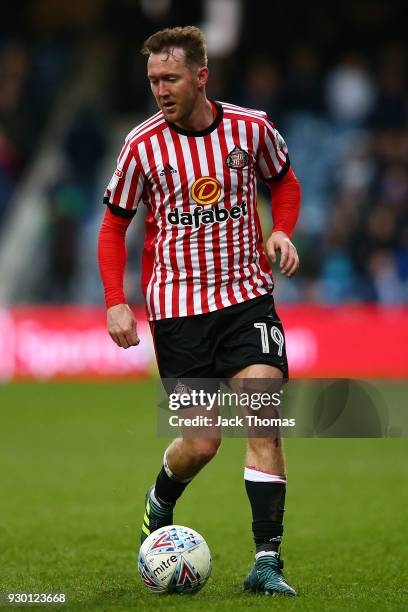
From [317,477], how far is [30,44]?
38.5 ft

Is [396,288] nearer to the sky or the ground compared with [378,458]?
nearer to the sky

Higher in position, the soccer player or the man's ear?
the man's ear

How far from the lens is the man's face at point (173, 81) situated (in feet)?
17.9

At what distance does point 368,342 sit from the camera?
15680mm

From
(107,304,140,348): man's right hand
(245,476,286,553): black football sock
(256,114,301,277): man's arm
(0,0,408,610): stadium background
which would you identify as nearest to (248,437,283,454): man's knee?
(245,476,286,553): black football sock

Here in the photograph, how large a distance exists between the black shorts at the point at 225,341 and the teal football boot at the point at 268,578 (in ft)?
2.57

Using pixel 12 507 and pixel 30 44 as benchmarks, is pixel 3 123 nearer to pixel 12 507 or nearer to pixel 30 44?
pixel 30 44

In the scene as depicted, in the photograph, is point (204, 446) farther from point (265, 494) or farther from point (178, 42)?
point (178, 42)

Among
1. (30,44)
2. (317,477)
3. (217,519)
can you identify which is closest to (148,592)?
(217,519)

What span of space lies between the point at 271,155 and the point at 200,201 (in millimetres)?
420

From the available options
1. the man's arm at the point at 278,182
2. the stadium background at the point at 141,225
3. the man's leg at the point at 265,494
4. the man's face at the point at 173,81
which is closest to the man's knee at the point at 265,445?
the man's leg at the point at 265,494

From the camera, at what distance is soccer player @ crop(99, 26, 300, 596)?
5.47m

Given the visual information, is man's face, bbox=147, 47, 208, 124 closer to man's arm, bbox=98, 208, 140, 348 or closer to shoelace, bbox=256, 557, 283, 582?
man's arm, bbox=98, 208, 140, 348

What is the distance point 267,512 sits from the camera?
Result: 5.41 m
